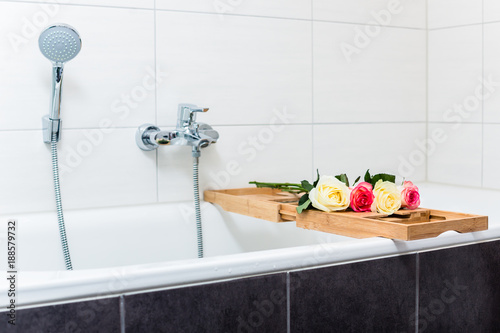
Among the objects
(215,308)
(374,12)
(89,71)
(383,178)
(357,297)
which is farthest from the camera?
(374,12)

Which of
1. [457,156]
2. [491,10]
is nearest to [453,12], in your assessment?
[491,10]

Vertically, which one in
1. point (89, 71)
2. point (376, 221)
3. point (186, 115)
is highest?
point (89, 71)

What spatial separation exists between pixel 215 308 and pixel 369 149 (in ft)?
4.74

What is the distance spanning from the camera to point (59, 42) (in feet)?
5.41

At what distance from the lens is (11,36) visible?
5.90 feet

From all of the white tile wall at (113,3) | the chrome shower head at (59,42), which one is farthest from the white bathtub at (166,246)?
the white tile wall at (113,3)

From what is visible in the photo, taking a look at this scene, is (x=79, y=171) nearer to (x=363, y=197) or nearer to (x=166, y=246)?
(x=166, y=246)

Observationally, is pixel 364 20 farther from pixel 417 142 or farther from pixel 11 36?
pixel 11 36

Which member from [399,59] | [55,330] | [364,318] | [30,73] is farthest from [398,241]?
[399,59]

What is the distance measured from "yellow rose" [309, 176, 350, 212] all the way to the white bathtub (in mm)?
183

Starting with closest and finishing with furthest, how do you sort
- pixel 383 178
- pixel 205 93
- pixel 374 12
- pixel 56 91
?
pixel 383 178 < pixel 56 91 < pixel 205 93 < pixel 374 12

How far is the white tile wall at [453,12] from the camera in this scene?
241 cm

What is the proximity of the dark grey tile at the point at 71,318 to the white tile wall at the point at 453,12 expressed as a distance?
1.89 m

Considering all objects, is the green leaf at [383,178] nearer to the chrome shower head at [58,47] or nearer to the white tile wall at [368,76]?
the white tile wall at [368,76]
